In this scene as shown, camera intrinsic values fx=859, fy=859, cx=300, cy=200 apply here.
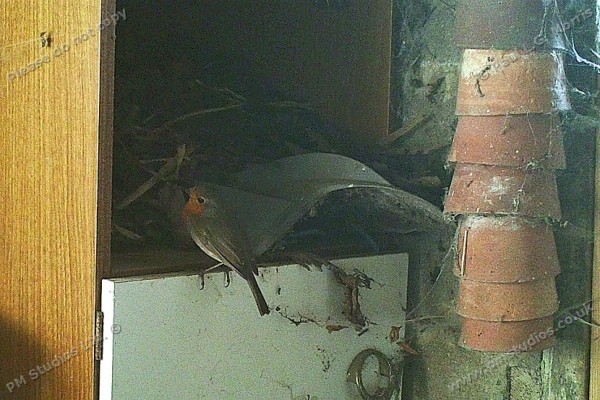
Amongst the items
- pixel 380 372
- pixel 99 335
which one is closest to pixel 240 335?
pixel 99 335

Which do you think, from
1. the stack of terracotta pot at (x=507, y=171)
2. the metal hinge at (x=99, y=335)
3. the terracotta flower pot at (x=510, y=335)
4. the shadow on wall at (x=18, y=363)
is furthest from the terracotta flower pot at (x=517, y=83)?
the shadow on wall at (x=18, y=363)

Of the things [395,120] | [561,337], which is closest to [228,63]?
[395,120]

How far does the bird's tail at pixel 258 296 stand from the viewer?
1.10m

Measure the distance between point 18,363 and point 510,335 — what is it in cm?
65

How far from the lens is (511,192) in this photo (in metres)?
1.09

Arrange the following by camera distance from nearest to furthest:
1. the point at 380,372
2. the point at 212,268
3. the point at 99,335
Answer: the point at 99,335
the point at 212,268
the point at 380,372

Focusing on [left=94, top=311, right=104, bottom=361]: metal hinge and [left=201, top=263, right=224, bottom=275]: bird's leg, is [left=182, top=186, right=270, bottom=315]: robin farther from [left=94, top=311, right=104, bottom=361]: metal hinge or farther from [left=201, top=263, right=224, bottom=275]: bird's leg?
[left=94, top=311, right=104, bottom=361]: metal hinge

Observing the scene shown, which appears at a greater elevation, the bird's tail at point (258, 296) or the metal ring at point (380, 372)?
the bird's tail at point (258, 296)

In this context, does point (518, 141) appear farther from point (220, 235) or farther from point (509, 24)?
point (220, 235)

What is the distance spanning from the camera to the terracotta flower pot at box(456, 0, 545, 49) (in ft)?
3.49

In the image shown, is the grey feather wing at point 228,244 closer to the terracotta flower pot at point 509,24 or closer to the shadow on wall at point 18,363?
the shadow on wall at point 18,363

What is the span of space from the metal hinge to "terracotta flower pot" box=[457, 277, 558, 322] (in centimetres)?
48

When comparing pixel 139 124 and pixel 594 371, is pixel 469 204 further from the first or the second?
pixel 139 124

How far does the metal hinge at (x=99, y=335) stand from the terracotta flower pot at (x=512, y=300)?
1.56 ft
